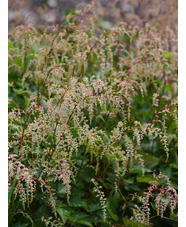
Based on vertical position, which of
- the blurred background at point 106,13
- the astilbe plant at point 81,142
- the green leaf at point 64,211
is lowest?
the green leaf at point 64,211

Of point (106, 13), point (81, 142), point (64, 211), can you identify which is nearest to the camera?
point (81, 142)

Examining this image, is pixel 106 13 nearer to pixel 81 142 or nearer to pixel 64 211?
pixel 81 142

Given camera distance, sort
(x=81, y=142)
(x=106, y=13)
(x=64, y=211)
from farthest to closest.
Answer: (x=106, y=13) → (x=64, y=211) → (x=81, y=142)

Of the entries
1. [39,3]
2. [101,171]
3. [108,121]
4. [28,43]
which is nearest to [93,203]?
[101,171]

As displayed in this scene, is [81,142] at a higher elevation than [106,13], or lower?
lower

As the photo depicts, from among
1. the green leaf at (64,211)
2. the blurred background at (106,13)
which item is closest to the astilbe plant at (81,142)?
the green leaf at (64,211)

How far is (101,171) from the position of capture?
2213 millimetres

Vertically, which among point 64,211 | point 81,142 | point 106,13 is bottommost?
point 64,211

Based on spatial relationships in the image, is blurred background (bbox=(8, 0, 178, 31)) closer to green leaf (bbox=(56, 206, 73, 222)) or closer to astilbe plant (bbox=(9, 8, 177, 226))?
astilbe plant (bbox=(9, 8, 177, 226))

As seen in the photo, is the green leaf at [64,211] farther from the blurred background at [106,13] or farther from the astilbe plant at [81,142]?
the blurred background at [106,13]

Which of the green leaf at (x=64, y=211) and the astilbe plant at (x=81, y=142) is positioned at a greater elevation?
the astilbe plant at (x=81, y=142)

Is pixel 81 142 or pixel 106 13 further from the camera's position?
pixel 106 13

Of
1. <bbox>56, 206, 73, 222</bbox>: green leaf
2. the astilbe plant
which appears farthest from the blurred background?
<bbox>56, 206, 73, 222</bbox>: green leaf

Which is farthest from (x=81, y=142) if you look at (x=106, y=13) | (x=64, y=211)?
(x=106, y=13)
